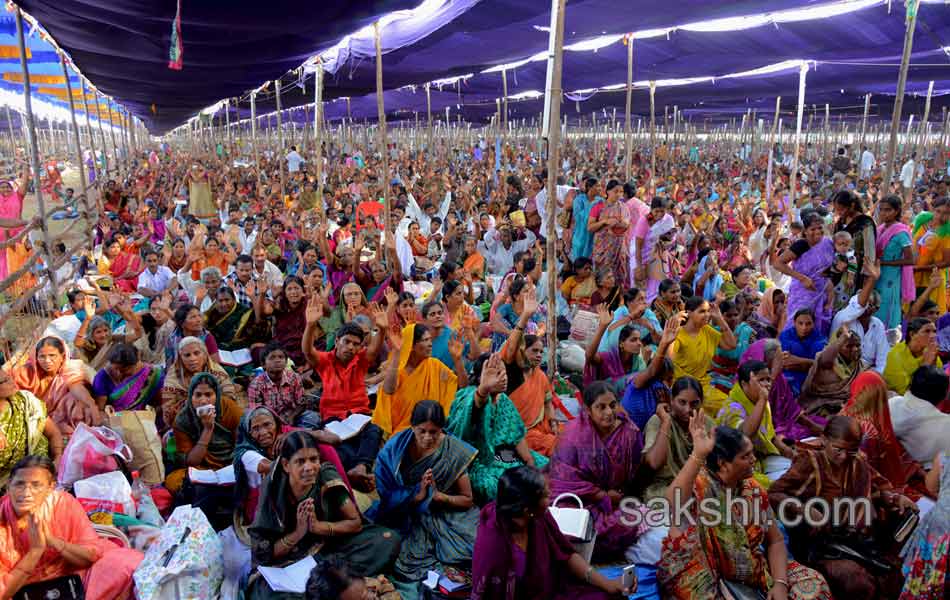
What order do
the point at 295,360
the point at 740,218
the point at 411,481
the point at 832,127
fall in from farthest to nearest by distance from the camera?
the point at 832,127 → the point at 740,218 → the point at 295,360 → the point at 411,481

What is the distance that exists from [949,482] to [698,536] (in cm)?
90

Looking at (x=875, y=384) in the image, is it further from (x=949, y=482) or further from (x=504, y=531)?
(x=504, y=531)

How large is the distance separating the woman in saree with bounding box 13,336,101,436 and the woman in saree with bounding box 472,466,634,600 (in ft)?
7.58

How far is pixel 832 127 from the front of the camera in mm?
29547

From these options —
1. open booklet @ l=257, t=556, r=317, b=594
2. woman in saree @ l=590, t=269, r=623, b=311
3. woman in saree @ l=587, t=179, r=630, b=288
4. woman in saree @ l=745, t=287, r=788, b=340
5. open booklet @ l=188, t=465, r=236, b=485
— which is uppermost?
woman in saree @ l=587, t=179, r=630, b=288

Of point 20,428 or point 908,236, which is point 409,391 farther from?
point 908,236

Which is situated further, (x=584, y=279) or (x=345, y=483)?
(x=584, y=279)

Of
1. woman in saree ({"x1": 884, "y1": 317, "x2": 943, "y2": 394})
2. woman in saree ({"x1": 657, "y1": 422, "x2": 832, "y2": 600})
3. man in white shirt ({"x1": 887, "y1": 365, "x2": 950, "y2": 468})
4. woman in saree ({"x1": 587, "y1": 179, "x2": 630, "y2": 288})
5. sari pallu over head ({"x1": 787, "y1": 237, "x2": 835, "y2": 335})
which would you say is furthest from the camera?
woman in saree ({"x1": 587, "y1": 179, "x2": 630, "y2": 288})

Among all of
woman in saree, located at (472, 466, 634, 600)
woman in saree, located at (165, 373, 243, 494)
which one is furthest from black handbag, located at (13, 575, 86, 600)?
woman in saree, located at (472, 466, 634, 600)

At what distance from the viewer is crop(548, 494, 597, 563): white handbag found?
9.08 feet

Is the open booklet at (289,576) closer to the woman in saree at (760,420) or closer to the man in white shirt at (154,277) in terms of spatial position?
the woman in saree at (760,420)

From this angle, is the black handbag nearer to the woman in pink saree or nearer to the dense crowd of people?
the dense crowd of people

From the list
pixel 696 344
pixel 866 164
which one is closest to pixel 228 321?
pixel 696 344

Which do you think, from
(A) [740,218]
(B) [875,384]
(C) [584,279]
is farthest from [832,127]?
(B) [875,384]
